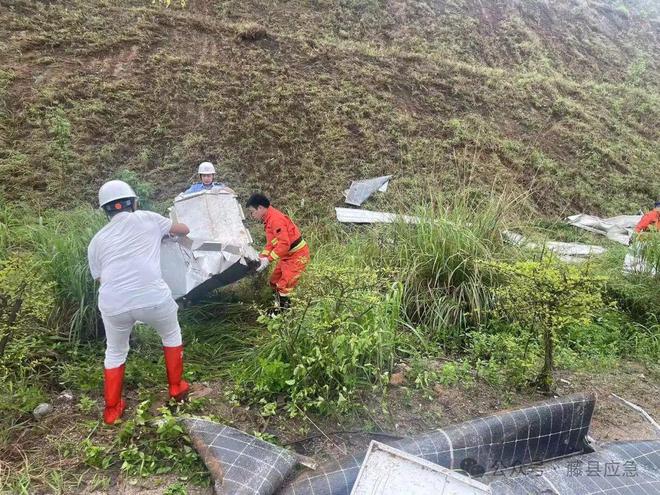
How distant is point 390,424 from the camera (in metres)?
2.64

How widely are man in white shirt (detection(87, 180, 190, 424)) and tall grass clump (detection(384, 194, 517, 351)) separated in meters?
1.72

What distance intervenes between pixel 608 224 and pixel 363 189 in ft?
12.1

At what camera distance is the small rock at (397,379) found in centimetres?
296

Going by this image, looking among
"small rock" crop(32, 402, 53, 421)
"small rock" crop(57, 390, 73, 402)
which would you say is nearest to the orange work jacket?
"small rock" crop(57, 390, 73, 402)

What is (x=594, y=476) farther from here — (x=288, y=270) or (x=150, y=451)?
(x=288, y=270)

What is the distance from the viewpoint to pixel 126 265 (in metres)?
2.59

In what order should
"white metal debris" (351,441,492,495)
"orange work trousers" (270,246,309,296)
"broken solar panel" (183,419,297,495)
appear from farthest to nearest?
1. "orange work trousers" (270,246,309,296)
2. "broken solar panel" (183,419,297,495)
3. "white metal debris" (351,441,492,495)

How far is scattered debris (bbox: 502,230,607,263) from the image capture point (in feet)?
14.6

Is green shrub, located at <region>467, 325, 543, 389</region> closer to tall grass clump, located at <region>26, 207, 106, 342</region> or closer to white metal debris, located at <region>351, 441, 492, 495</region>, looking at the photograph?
white metal debris, located at <region>351, 441, 492, 495</region>

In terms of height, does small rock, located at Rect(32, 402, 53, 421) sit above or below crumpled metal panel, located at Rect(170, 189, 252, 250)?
below

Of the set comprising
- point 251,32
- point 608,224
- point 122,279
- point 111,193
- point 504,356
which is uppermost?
point 251,32

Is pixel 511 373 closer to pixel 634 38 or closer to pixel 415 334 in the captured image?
pixel 415 334

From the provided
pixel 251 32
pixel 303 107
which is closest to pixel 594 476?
pixel 303 107

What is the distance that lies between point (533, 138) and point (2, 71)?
8830mm
